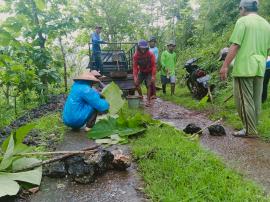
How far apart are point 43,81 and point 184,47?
35.2ft

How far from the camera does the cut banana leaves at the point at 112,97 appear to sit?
6234 mm

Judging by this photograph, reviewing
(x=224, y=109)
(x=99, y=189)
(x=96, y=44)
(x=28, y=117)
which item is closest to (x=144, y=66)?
(x=96, y=44)

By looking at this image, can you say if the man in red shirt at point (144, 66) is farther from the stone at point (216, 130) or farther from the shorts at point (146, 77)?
the stone at point (216, 130)

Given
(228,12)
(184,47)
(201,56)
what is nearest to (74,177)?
(201,56)

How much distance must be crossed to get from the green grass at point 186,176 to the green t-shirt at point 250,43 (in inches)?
58.6

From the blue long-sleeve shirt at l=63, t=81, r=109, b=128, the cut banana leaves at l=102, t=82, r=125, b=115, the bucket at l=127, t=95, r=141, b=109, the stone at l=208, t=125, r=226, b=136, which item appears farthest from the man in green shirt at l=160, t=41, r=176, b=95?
the stone at l=208, t=125, r=226, b=136

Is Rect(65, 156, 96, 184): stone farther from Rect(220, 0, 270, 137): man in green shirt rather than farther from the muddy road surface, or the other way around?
Rect(220, 0, 270, 137): man in green shirt

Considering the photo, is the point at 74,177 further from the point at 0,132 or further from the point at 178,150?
the point at 0,132

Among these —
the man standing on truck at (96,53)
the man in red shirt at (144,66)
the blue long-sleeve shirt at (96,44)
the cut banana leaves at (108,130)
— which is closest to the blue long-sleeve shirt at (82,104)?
the cut banana leaves at (108,130)

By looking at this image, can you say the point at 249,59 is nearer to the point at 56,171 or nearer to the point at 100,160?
the point at 100,160

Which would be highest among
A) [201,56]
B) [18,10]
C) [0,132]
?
[18,10]

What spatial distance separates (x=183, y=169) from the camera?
3.73 metres

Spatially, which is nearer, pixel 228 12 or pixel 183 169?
pixel 183 169

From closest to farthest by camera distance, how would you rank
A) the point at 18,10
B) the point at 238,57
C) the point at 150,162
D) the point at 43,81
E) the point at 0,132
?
1. the point at 150,162
2. the point at 238,57
3. the point at 0,132
4. the point at 18,10
5. the point at 43,81
